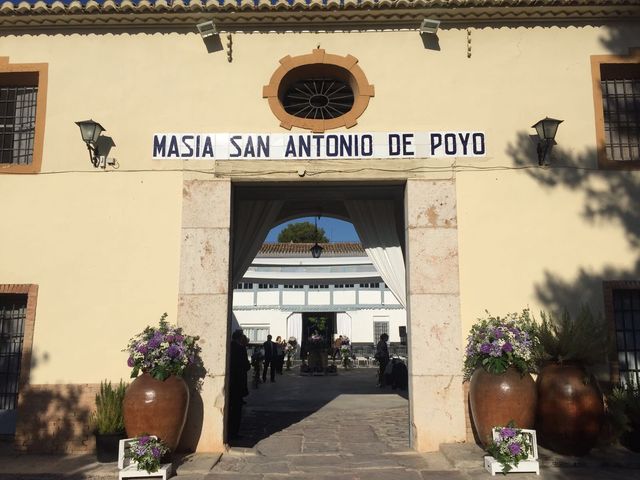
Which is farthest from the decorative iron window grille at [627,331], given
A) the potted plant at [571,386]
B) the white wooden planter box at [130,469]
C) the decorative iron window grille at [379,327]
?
the decorative iron window grille at [379,327]

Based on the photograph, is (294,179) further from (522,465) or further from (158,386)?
(522,465)

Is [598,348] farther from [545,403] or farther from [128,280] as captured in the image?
[128,280]

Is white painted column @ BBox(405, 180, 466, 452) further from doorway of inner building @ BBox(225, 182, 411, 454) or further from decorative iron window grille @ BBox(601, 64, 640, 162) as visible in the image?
decorative iron window grille @ BBox(601, 64, 640, 162)

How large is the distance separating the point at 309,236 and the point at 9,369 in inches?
1447

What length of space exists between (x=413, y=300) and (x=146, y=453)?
11.8 feet

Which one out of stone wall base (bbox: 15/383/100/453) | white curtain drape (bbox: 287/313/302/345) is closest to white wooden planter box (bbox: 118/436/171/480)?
stone wall base (bbox: 15/383/100/453)

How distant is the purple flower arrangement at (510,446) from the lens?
5.89 meters

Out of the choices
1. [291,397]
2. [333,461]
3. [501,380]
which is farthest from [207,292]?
[291,397]

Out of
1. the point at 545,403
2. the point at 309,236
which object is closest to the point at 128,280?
the point at 545,403

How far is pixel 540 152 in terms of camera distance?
7508mm

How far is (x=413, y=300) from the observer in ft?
23.9

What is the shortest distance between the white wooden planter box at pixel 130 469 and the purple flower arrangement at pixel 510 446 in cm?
344

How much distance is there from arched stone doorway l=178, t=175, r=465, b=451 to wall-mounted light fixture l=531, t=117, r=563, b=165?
124 cm

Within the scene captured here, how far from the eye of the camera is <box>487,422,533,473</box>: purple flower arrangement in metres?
5.89
